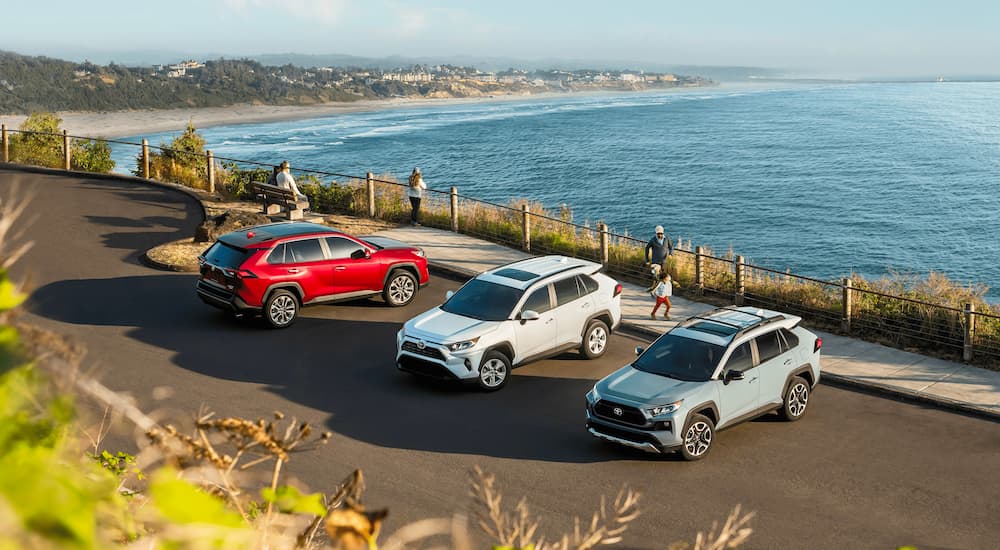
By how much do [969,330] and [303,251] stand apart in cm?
1228

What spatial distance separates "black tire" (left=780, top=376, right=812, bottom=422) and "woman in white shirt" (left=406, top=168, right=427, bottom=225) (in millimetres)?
14282

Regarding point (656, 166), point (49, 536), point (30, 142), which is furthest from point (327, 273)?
point (656, 166)

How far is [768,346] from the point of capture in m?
A: 14.8

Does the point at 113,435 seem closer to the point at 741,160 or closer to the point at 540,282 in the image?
the point at 540,282

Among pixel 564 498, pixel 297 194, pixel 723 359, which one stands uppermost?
pixel 297 194

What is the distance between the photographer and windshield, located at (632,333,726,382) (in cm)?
1411

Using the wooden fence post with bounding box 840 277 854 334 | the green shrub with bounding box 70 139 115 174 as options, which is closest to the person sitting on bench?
the green shrub with bounding box 70 139 115 174

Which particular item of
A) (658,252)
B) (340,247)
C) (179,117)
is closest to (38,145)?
(340,247)

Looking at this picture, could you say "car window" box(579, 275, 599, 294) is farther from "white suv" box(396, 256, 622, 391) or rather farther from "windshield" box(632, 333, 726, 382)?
"windshield" box(632, 333, 726, 382)

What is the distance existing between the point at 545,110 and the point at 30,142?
129m

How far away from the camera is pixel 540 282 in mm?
16938

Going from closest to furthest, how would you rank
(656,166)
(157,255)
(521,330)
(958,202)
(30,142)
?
(521,330) < (157,255) < (30,142) < (958,202) < (656,166)

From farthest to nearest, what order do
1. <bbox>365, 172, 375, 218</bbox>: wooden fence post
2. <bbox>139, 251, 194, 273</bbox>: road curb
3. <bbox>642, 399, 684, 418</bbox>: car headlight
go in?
<bbox>365, 172, 375, 218</bbox>: wooden fence post
<bbox>139, 251, 194, 273</bbox>: road curb
<bbox>642, 399, 684, 418</bbox>: car headlight

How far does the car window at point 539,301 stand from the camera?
54.7ft
